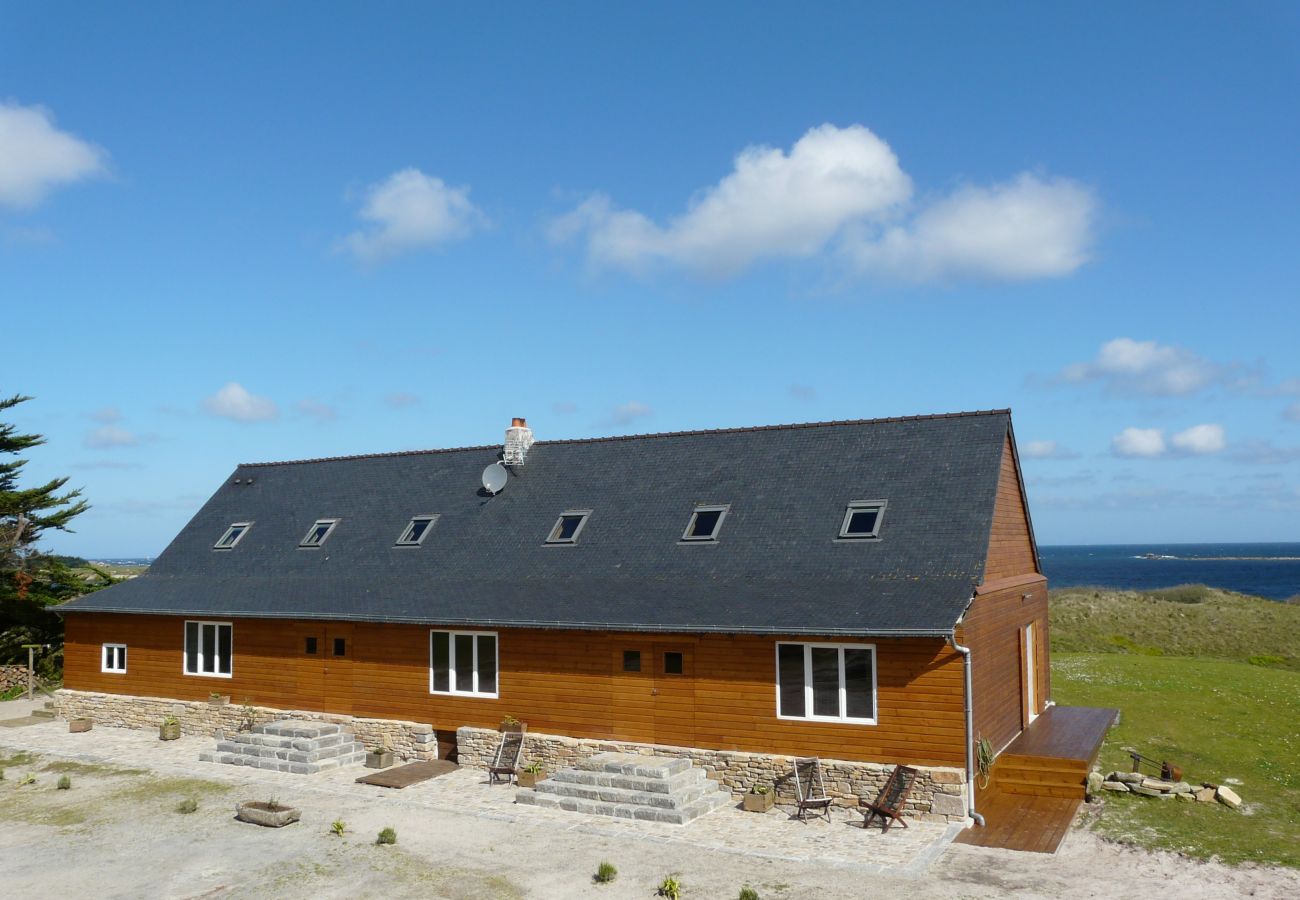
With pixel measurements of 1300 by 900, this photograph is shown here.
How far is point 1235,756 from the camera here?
20.6 meters

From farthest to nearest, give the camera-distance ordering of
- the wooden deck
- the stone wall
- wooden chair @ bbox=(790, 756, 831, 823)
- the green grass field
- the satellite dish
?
the stone wall
the satellite dish
wooden chair @ bbox=(790, 756, 831, 823)
the green grass field
the wooden deck

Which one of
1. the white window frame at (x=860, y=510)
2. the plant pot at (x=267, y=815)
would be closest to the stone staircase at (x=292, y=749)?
the plant pot at (x=267, y=815)

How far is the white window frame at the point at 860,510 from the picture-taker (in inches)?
764

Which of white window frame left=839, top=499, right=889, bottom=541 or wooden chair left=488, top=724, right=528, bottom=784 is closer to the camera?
white window frame left=839, top=499, right=889, bottom=541

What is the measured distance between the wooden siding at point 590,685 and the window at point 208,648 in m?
0.30

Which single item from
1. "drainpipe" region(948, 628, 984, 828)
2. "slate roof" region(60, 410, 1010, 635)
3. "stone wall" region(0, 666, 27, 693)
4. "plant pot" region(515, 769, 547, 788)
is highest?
"slate roof" region(60, 410, 1010, 635)

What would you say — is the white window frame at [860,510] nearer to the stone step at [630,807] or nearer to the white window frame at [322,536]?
the stone step at [630,807]

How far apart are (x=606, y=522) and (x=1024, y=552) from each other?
9.94 metres

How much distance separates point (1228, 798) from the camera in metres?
16.9

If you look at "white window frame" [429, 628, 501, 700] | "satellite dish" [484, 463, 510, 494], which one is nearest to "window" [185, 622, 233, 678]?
"white window frame" [429, 628, 501, 700]

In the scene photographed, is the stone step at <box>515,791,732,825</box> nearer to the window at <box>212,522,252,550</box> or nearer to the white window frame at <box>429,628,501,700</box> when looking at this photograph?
the white window frame at <box>429,628,501,700</box>

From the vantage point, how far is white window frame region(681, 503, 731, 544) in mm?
21094

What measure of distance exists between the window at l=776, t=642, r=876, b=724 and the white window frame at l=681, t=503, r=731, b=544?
12.5ft

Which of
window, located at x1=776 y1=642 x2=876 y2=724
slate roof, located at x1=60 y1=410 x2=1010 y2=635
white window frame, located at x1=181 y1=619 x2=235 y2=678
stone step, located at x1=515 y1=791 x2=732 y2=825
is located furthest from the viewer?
white window frame, located at x1=181 y1=619 x2=235 y2=678
